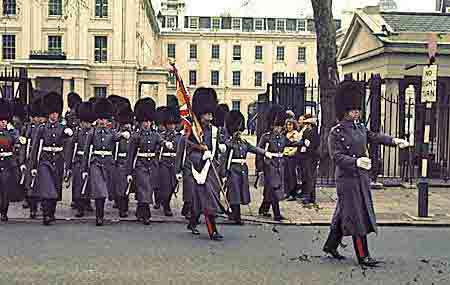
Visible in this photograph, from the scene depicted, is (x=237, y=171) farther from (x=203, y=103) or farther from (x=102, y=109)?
(x=102, y=109)

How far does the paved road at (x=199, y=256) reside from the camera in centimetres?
885

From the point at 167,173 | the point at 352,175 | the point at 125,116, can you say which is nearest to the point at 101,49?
the point at 125,116

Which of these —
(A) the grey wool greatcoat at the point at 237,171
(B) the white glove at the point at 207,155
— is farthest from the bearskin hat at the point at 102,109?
(B) the white glove at the point at 207,155

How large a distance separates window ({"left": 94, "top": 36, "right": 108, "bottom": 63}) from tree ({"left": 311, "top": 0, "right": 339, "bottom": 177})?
46625 mm

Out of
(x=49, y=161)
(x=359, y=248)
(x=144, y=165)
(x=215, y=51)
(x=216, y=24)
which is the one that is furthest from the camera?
(x=216, y=24)

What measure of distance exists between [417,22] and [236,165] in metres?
14.2

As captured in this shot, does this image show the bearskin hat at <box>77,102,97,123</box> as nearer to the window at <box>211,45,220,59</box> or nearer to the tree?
the tree

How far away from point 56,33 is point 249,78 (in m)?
37.8

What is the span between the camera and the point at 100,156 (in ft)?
42.5

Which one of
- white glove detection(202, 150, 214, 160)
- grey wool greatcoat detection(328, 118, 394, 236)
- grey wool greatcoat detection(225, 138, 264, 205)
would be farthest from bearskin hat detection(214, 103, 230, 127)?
grey wool greatcoat detection(328, 118, 394, 236)

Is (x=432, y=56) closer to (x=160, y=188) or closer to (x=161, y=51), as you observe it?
(x=160, y=188)

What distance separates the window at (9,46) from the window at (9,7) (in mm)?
1918

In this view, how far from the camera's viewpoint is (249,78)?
9675cm

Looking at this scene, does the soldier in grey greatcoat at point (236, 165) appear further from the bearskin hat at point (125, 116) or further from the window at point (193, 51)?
the window at point (193, 51)
